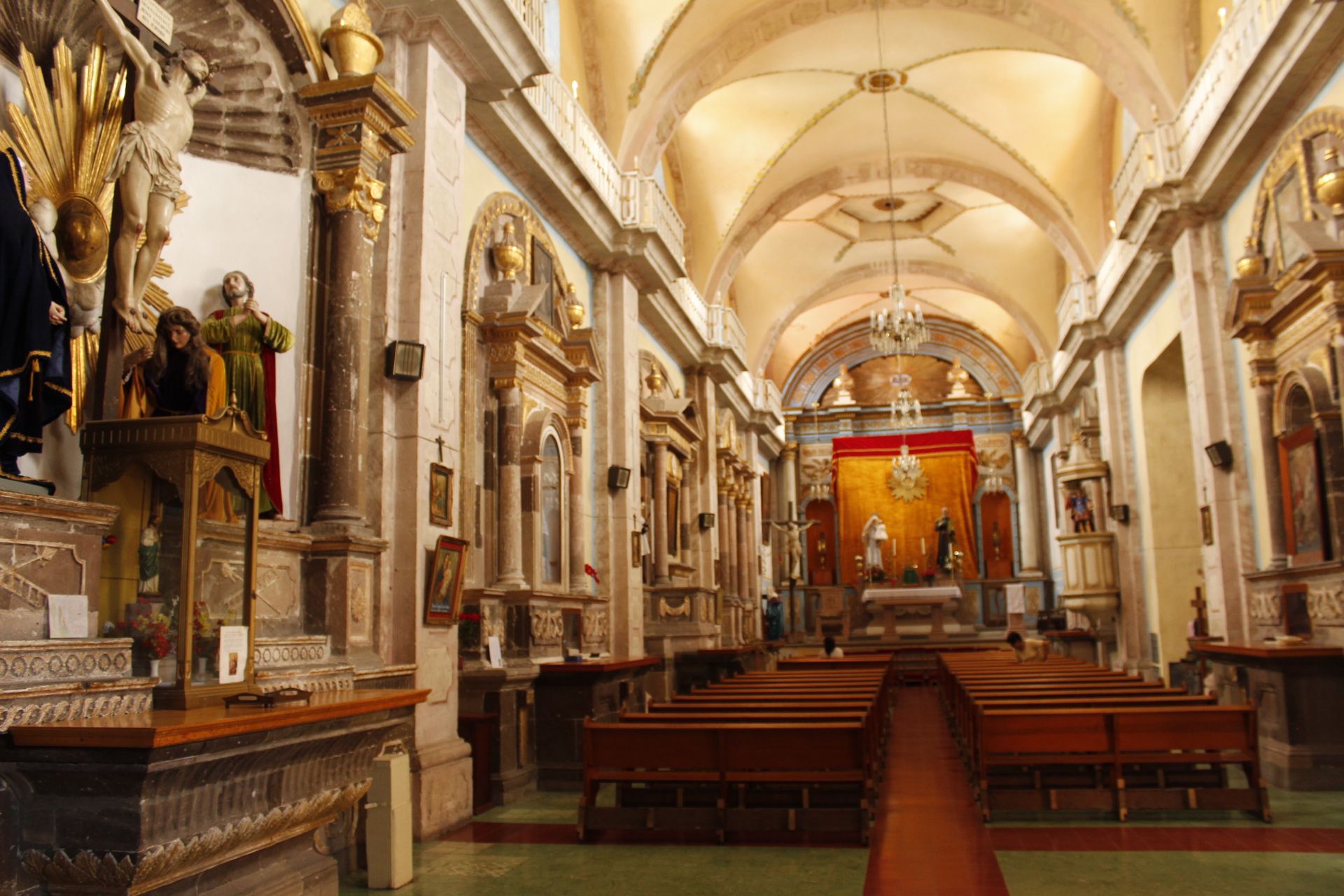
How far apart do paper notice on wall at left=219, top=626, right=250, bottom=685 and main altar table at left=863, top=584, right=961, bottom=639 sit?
20360 millimetres

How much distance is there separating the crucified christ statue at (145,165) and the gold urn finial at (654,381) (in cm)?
1014

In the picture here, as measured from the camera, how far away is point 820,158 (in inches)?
731

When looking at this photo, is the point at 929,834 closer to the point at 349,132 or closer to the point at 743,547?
the point at 349,132

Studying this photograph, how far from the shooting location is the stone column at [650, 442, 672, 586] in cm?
1513

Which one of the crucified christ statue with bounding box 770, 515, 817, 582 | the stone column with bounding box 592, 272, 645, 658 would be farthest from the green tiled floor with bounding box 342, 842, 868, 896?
the crucified christ statue with bounding box 770, 515, 817, 582

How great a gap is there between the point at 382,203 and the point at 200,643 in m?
3.50

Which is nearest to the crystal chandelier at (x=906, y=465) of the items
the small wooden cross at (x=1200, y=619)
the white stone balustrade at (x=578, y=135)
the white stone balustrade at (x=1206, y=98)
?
the white stone balustrade at (x=1206, y=98)

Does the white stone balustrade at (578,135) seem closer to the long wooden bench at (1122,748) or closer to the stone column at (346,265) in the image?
the stone column at (346,265)

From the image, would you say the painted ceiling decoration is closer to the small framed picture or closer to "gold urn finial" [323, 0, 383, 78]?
"gold urn finial" [323, 0, 383, 78]

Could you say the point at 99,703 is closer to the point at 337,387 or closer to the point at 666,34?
the point at 337,387

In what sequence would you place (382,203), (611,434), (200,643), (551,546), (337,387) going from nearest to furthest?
(200,643) < (337,387) < (382,203) < (551,546) < (611,434)

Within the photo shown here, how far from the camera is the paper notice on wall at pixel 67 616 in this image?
4.31 m

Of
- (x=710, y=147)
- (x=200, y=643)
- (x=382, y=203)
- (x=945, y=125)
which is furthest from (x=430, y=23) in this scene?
(x=945, y=125)

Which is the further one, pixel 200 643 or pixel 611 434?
pixel 611 434
